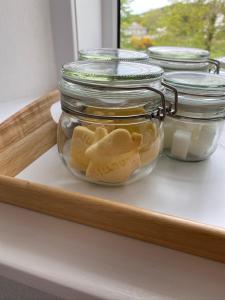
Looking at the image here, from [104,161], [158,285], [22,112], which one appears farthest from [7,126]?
[158,285]

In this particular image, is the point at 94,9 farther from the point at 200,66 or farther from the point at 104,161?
the point at 104,161

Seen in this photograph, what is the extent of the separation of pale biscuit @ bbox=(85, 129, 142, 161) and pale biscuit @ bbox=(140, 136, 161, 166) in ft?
0.07

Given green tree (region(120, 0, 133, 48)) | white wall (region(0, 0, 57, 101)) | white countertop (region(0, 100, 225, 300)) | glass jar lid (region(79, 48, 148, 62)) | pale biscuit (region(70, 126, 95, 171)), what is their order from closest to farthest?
1. white countertop (region(0, 100, 225, 300))
2. pale biscuit (region(70, 126, 95, 171))
3. glass jar lid (region(79, 48, 148, 62))
4. white wall (region(0, 0, 57, 101))
5. green tree (region(120, 0, 133, 48))

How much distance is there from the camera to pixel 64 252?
10.5 inches

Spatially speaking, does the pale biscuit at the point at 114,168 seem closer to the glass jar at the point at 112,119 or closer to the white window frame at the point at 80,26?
the glass jar at the point at 112,119

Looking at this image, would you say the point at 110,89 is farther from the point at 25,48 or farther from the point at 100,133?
the point at 25,48

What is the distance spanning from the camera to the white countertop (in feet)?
0.76

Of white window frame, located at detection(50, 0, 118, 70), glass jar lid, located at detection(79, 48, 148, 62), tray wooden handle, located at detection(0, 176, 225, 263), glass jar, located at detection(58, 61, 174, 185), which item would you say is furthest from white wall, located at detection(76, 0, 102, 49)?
tray wooden handle, located at detection(0, 176, 225, 263)

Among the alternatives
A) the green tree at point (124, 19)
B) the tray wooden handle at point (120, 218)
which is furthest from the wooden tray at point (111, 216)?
the green tree at point (124, 19)

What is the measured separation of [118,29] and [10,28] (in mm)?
277

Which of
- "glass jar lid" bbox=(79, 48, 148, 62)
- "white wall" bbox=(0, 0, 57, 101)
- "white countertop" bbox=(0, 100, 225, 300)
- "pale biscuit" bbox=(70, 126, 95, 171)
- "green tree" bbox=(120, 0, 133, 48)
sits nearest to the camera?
"white countertop" bbox=(0, 100, 225, 300)

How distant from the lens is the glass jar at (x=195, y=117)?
35cm

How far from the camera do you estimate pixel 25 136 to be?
43 cm

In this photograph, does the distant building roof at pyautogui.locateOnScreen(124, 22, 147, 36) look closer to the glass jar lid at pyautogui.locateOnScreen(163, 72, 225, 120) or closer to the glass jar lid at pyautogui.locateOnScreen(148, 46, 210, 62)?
the glass jar lid at pyautogui.locateOnScreen(148, 46, 210, 62)
